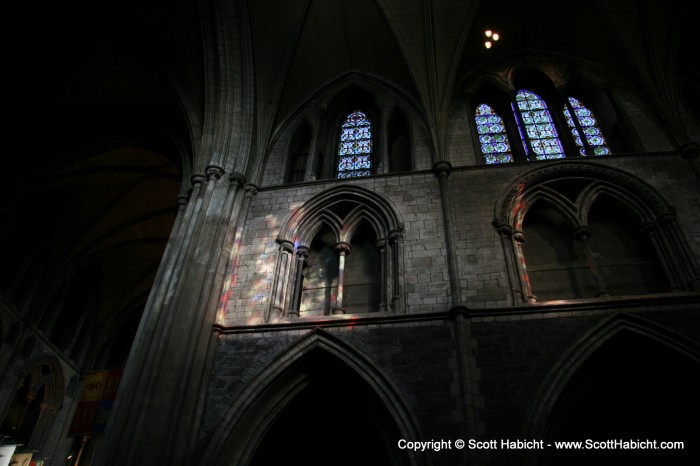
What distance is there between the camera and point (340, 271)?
871cm

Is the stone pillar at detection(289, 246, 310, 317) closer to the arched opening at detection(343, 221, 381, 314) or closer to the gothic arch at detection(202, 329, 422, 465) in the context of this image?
the arched opening at detection(343, 221, 381, 314)

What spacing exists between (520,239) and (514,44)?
19.3 ft

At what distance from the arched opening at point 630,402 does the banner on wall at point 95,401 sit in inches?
361

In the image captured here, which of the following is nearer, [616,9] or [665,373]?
[665,373]

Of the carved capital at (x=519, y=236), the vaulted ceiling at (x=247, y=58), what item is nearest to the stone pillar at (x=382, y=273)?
the carved capital at (x=519, y=236)

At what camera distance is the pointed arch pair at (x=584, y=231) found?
786 cm

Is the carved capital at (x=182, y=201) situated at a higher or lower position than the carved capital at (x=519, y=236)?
higher

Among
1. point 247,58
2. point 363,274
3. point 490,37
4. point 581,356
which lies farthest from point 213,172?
point 490,37

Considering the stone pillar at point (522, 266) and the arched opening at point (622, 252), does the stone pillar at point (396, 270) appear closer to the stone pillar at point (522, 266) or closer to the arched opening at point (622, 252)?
the stone pillar at point (522, 266)

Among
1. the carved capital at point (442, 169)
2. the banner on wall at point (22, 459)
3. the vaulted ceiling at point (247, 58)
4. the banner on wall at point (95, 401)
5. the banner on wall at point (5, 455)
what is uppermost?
the vaulted ceiling at point (247, 58)

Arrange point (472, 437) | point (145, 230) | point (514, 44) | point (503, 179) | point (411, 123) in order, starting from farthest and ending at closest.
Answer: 1. point (145, 230)
2. point (514, 44)
3. point (411, 123)
4. point (503, 179)
5. point (472, 437)

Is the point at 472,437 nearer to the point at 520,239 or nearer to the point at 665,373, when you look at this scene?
the point at 665,373

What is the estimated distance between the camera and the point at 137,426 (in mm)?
6477

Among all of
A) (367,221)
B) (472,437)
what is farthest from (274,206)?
(472,437)
